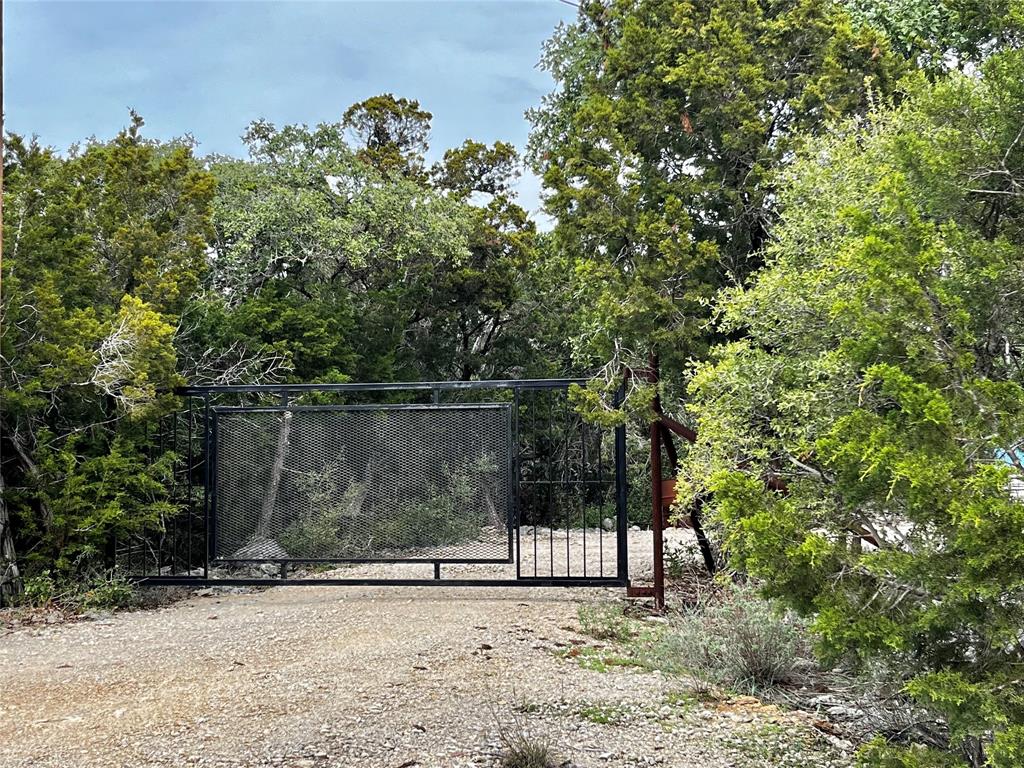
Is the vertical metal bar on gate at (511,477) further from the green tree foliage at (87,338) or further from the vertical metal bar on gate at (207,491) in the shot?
the green tree foliage at (87,338)

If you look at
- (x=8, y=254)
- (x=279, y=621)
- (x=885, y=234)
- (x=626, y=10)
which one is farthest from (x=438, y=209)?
(x=885, y=234)

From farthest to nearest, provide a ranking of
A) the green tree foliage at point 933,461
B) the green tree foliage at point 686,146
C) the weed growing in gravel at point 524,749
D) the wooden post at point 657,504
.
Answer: the wooden post at point 657,504 < the green tree foliage at point 686,146 < the weed growing in gravel at point 524,749 < the green tree foliage at point 933,461

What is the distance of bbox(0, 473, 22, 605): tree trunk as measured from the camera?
5.53 meters

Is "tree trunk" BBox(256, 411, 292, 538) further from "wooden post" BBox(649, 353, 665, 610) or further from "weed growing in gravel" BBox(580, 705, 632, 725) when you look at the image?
"weed growing in gravel" BBox(580, 705, 632, 725)

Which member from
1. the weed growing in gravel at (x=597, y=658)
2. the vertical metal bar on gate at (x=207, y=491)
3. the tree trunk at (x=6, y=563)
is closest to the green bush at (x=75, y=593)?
the tree trunk at (x=6, y=563)

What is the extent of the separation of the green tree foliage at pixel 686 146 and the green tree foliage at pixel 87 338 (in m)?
3.05

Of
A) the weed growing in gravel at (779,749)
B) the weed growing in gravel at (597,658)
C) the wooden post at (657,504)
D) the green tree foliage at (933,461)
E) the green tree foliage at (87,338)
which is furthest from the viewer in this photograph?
the green tree foliage at (87,338)

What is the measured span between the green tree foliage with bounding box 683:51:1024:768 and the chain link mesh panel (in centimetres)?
346

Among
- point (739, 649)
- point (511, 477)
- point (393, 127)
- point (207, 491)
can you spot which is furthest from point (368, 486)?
point (393, 127)

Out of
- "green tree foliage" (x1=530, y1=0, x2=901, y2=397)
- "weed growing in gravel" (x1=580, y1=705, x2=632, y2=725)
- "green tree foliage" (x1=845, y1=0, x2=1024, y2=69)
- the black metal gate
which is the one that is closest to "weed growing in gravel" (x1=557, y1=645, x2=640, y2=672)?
"weed growing in gravel" (x1=580, y1=705, x2=632, y2=725)

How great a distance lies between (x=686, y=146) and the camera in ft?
18.5

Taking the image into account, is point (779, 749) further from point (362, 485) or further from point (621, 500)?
point (362, 485)

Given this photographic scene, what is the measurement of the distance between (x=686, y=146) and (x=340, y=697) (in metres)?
4.24

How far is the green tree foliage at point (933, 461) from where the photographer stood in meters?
1.89
